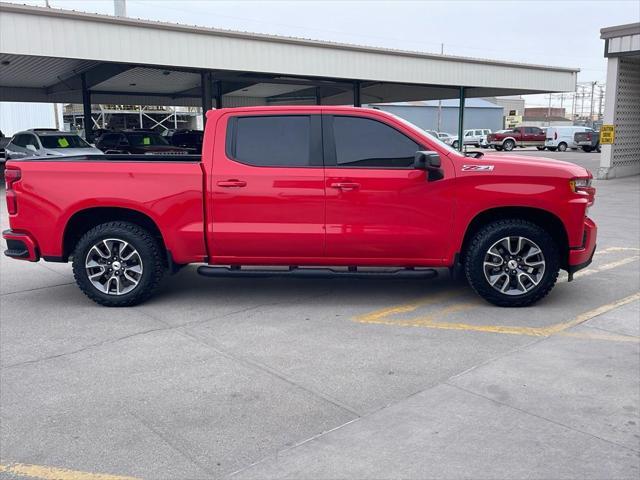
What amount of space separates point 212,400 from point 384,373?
4.08 ft

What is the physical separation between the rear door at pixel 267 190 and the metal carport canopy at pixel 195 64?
1125 centimetres

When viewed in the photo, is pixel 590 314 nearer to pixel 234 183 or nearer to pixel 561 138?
pixel 234 183

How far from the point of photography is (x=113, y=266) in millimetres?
6035

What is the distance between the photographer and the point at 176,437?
349 cm

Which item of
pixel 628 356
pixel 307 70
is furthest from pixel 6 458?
pixel 307 70

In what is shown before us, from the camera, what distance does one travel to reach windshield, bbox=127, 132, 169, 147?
22625 millimetres

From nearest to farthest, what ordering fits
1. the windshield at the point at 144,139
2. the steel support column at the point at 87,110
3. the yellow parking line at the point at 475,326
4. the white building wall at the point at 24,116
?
the yellow parking line at the point at 475,326
the windshield at the point at 144,139
the steel support column at the point at 87,110
the white building wall at the point at 24,116

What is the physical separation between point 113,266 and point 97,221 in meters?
0.54

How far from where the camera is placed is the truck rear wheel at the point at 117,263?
596cm

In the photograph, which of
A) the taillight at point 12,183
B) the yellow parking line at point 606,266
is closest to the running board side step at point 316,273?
the taillight at point 12,183

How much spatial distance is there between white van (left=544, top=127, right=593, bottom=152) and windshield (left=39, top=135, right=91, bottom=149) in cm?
3390

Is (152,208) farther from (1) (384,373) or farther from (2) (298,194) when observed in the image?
(1) (384,373)

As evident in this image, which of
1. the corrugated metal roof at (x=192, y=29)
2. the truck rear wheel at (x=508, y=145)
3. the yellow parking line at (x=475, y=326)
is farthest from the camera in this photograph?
the truck rear wheel at (x=508, y=145)

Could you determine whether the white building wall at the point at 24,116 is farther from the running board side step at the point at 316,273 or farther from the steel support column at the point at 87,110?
the running board side step at the point at 316,273
